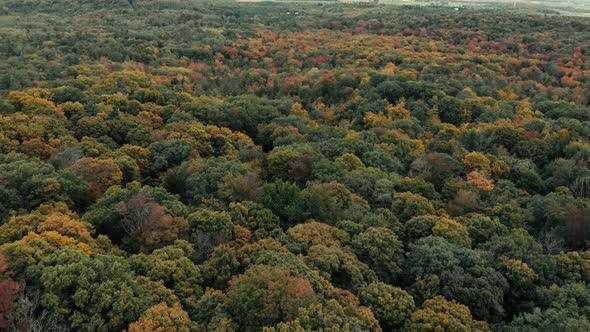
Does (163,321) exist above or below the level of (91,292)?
below

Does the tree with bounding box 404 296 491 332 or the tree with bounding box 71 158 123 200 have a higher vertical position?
the tree with bounding box 71 158 123 200

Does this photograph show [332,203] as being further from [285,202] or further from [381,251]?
[381,251]

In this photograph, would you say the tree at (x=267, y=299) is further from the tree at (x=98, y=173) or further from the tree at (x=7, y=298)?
the tree at (x=98, y=173)

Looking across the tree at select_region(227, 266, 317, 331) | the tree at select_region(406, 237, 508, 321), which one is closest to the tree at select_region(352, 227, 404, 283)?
the tree at select_region(406, 237, 508, 321)

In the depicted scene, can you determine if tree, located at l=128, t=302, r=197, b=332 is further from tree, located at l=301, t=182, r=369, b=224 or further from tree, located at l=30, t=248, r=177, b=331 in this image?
tree, located at l=301, t=182, r=369, b=224

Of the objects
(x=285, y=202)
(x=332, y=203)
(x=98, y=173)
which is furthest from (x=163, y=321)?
(x=98, y=173)

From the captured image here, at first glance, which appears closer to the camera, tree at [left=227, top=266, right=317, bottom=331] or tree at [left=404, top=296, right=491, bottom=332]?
tree at [left=227, top=266, right=317, bottom=331]
